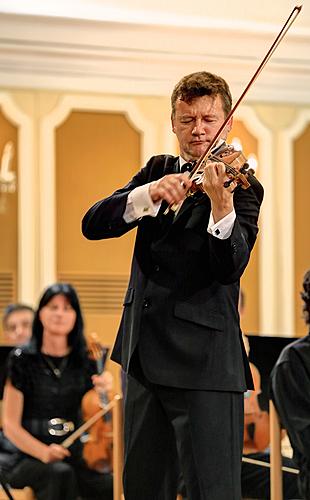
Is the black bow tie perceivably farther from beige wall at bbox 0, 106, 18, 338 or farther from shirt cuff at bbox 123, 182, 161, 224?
beige wall at bbox 0, 106, 18, 338

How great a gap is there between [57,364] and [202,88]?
2210mm

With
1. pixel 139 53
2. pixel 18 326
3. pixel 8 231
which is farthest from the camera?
pixel 8 231

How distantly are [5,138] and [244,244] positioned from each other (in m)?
4.10

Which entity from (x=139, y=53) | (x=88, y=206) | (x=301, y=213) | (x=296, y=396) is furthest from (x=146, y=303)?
(x=301, y=213)

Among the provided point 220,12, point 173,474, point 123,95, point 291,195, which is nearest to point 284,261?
point 291,195

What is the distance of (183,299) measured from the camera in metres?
1.90

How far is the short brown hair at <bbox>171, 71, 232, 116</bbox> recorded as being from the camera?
1917mm

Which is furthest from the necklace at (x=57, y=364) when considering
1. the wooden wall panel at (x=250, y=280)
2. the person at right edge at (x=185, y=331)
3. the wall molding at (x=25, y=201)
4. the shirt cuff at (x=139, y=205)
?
the wooden wall panel at (x=250, y=280)

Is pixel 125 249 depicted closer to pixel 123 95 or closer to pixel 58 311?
pixel 123 95

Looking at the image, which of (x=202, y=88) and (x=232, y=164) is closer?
(x=232, y=164)

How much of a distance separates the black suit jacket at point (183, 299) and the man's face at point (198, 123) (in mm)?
105

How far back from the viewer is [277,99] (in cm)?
607

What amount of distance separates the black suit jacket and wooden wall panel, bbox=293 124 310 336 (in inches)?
166

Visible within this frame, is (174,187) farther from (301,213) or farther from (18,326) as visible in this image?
(301,213)
